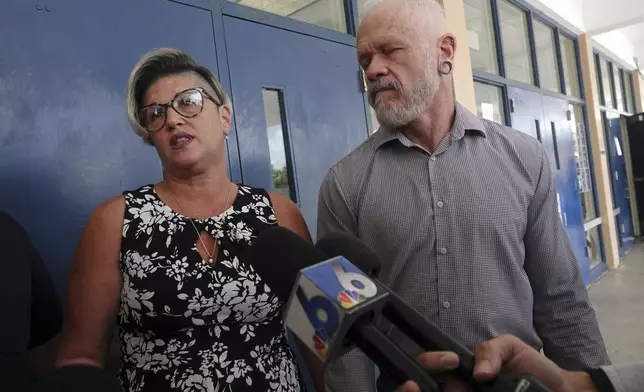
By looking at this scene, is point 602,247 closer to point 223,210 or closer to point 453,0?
point 453,0

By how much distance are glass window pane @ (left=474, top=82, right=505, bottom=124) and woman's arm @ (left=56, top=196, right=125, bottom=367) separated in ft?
9.65

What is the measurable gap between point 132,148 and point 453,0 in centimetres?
255

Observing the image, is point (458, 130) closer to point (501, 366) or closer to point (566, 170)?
point (501, 366)

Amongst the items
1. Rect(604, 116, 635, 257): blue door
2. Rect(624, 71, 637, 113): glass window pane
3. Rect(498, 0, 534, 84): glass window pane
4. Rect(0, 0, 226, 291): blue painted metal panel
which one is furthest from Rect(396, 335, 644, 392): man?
Rect(624, 71, 637, 113): glass window pane

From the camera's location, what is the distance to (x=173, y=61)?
4.00 feet

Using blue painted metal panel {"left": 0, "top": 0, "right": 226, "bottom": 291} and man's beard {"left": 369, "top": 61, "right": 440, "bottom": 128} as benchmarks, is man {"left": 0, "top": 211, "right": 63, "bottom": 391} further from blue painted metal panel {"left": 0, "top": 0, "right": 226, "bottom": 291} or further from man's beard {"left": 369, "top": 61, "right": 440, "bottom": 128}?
man's beard {"left": 369, "top": 61, "right": 440, "bottom": 128}

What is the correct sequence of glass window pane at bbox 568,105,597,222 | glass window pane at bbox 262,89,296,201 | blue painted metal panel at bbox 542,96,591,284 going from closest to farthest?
1. glass window pane at bbox 262,89,296,201
2. blue painted metal panel at bbox 542,96,591,284
3. glass window pane at bbox 568,105,597,222

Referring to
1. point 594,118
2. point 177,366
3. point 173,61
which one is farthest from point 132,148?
point 594,118

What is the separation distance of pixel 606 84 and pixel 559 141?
321 cm

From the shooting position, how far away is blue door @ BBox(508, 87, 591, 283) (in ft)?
13.2

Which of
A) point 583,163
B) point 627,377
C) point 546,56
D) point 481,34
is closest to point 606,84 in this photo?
point 583,163

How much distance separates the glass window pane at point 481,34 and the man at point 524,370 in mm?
3350

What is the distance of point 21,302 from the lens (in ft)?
2.67

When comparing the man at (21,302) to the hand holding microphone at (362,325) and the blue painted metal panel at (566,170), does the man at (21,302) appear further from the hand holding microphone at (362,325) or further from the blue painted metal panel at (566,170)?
the blue painted metal panel at (566,170)
